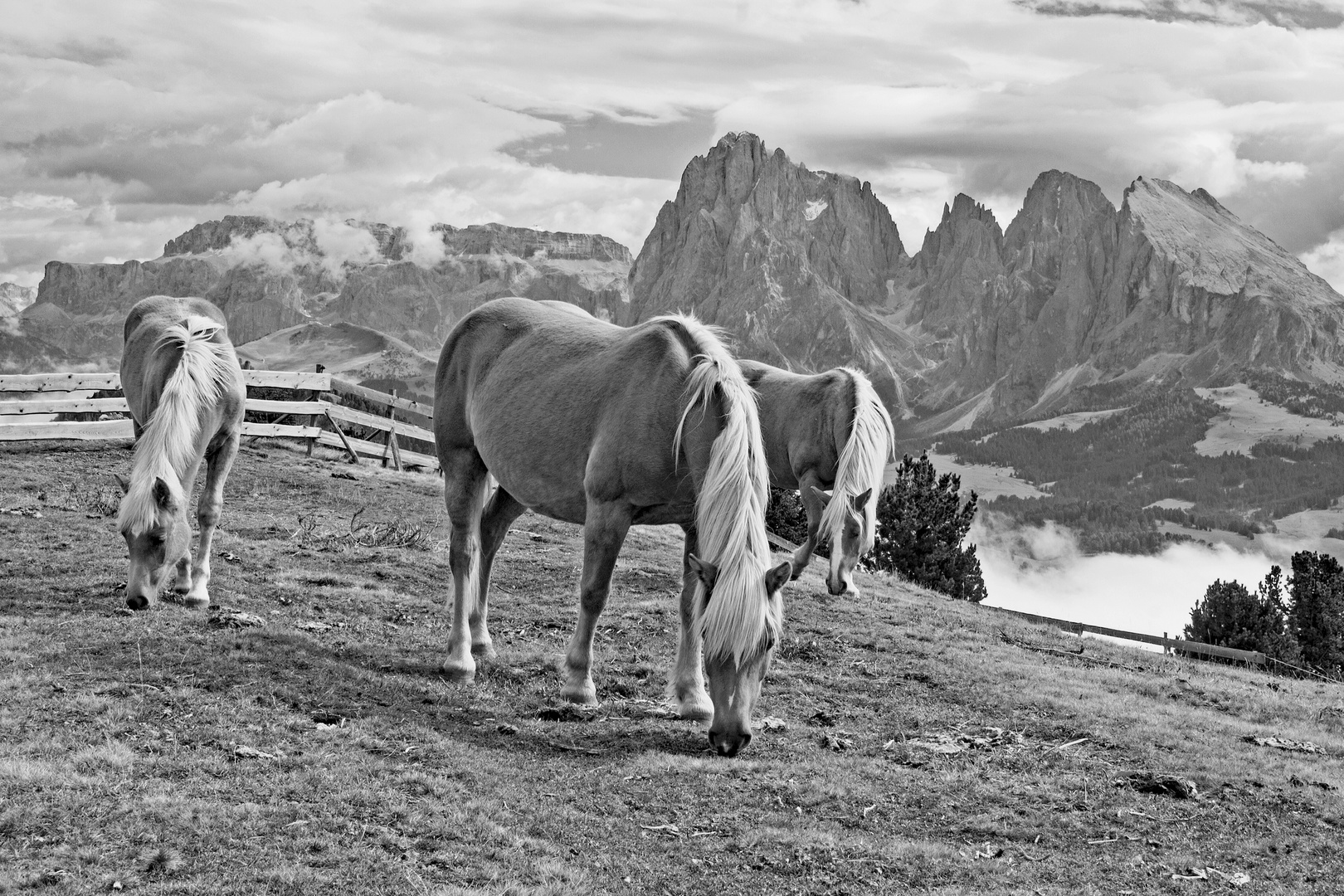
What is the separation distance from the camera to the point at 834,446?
16781mm

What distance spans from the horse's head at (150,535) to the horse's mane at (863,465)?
7811 millimetres

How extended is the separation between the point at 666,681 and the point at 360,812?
4.51 meters

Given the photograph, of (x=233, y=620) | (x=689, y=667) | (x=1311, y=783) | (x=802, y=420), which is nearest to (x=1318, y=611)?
(x=802, y=420)

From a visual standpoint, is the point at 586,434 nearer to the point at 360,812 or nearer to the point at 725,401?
the point at 725,401

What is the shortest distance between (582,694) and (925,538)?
35903 millimetres

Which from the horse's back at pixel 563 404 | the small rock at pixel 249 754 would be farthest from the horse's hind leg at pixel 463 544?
the small rock at pixel 249 754

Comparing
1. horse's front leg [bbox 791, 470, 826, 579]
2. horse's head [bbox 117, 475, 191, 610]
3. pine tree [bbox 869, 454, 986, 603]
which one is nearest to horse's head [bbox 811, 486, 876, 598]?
horse's front leg [bbox 791, 470, 826, 579]

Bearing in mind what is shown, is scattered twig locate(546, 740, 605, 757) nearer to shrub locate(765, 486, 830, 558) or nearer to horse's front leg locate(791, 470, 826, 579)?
horse's front leg locate(791, 470, 826, 579)

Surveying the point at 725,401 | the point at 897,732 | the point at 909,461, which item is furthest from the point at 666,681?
the point at 909,461

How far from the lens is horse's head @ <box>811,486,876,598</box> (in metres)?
15.3

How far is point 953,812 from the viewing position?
8250mm

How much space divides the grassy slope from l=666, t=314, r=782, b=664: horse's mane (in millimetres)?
1161

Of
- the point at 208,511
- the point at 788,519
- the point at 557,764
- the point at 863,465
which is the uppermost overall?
the point at 863,465

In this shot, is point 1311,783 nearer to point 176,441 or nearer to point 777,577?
point 777,577
